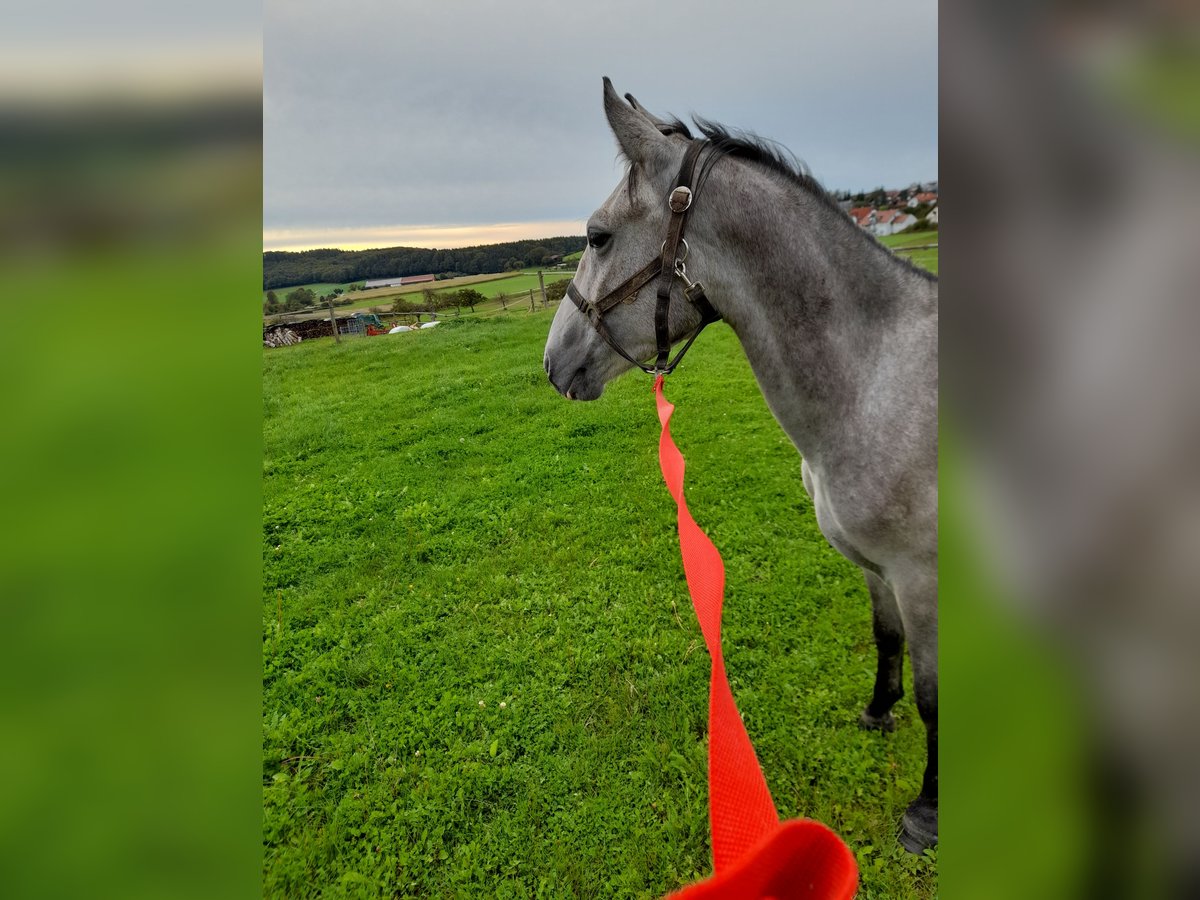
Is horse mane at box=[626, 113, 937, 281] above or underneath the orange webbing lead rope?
above

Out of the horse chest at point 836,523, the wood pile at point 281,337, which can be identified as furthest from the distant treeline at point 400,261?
the wood pile at point 281,337

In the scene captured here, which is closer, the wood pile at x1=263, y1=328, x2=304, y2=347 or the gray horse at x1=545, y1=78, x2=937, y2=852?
the gray horse at x1=545, y1=78, x2=937, y2=852

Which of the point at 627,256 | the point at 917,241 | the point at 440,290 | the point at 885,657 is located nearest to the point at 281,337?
the point at 440,290

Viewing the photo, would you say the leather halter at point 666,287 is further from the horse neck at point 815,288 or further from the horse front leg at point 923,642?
the horse front leg at point 923,642

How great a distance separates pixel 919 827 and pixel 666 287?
2188mm

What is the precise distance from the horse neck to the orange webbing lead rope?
2.11 ft

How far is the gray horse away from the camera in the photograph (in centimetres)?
207

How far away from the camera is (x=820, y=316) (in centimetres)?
215

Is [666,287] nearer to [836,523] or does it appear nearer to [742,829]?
[836,523]

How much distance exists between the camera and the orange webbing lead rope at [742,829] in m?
0.61

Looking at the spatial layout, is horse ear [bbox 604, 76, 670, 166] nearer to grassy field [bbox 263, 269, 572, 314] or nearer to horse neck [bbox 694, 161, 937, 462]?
horse neck [bbox 694, 161, 937, 462]
